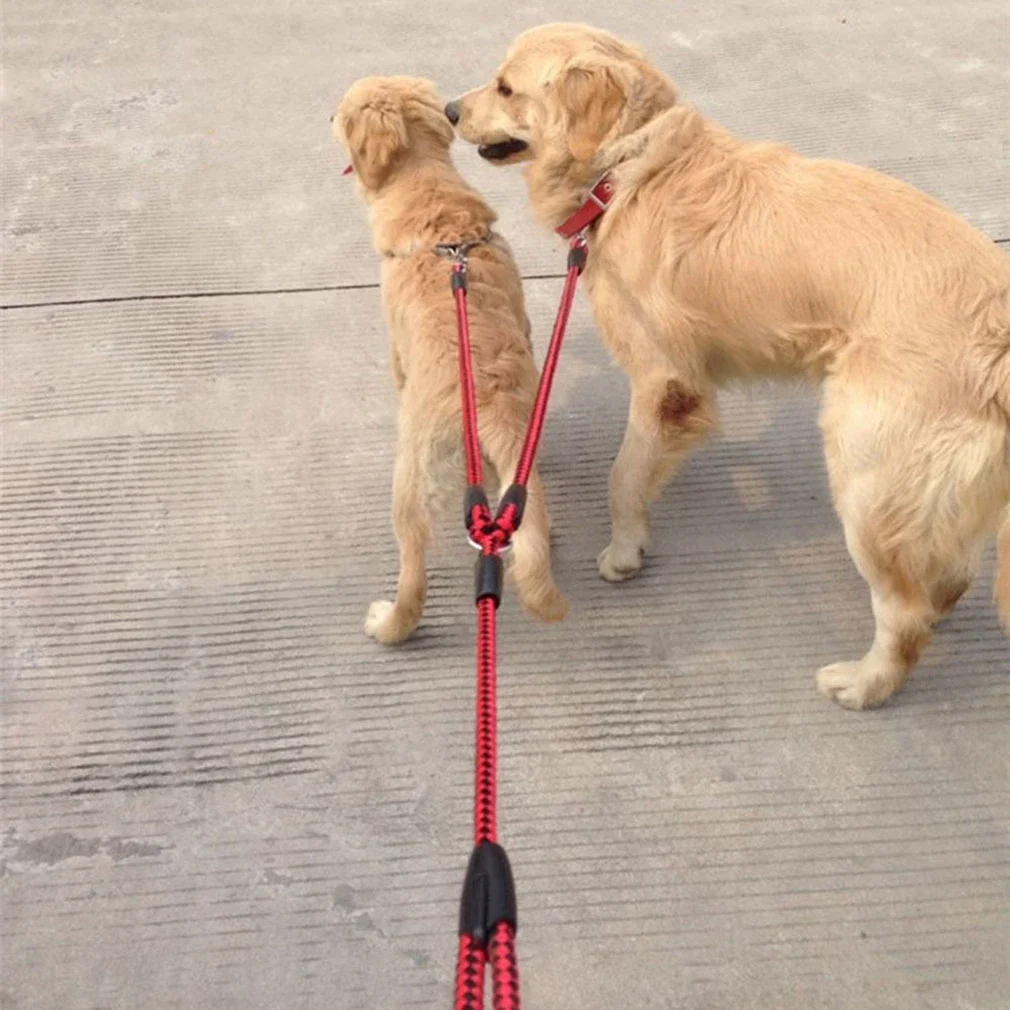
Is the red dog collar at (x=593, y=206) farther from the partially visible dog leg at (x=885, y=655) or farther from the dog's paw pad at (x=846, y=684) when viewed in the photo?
the dog's paw pad at (x=846, y=684)

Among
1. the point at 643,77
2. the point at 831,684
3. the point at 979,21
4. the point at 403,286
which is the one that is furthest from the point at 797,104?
the point at 831,684

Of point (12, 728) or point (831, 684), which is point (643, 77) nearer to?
point (831, 684)

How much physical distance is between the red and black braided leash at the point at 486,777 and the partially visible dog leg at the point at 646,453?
404mm

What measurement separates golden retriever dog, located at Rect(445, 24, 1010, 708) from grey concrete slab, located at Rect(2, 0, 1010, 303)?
4.37 feet

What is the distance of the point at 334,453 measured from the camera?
9.68ft

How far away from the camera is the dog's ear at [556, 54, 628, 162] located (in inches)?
89.7

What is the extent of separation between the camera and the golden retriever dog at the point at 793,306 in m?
1.90

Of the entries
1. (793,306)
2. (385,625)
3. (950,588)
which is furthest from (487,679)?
(950,588)

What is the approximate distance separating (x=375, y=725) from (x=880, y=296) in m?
1.44

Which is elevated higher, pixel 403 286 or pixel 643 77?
pixel 643 77

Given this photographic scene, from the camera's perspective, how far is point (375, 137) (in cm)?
260

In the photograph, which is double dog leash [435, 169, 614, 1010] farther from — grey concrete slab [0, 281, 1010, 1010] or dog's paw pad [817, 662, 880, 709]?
dog's paw pad [817, 662, 880, 709]

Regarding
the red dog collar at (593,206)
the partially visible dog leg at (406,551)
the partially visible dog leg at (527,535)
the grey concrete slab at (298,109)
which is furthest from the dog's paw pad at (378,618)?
the grey concrete slab at (298,109)

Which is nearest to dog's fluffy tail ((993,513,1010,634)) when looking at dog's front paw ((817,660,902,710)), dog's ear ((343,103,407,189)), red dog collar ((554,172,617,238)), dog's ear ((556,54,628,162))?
dog's front paw ((817,660,902,710))
